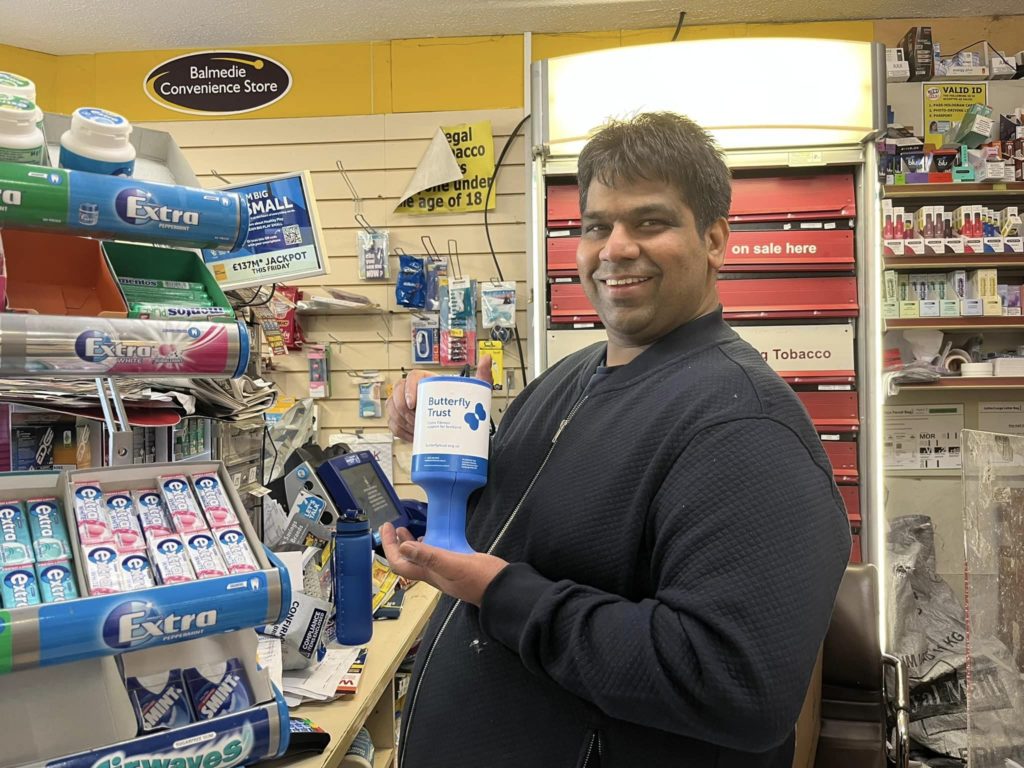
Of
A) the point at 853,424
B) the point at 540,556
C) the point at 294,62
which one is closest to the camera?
the point at 540,556

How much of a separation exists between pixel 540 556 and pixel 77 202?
2.42 feet

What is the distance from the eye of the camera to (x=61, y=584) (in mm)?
794

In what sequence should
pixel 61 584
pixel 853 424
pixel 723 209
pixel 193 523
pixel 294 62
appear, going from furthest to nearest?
pixel 294 62 < pixel 853 424 < pixel 723 209 < pixel 193 523 < pixel 61 584

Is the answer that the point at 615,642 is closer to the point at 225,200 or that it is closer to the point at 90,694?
the point at 90,694

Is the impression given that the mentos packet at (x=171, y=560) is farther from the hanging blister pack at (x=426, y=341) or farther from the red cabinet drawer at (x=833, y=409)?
the hanging blister pack at (x=426, y=341)

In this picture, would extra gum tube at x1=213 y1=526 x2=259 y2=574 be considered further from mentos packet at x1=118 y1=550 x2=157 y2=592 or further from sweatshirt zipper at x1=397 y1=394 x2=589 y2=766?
sweatshirt zipper at x1=397 y1=394 x2=589 y2=766

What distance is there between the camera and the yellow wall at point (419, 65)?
4230mm

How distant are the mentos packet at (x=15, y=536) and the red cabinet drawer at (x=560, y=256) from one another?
8.60 feet

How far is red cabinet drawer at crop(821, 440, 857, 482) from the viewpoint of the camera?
3141 millimetres

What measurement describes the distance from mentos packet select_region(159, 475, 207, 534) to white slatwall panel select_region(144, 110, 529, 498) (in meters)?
3.34

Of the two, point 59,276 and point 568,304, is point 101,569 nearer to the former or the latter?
point 59,276

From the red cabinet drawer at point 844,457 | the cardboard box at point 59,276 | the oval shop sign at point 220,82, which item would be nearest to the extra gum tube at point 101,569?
the cardboard box at point 59,276

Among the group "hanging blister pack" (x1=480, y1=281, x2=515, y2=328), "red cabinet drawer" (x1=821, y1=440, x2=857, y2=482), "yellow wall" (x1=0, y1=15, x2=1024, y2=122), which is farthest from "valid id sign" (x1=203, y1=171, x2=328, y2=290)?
"yellow wall" (x1=0, y1=15, x2=1024, y2=122)

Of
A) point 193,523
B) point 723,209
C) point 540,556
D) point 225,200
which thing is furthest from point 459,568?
point 723,209
